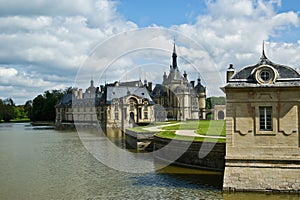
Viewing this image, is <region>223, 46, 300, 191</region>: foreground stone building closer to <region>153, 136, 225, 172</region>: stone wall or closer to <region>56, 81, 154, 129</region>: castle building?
<region>153, 136, 225, 172</region>: stone wall

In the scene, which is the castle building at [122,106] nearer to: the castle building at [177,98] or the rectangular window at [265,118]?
the castle building at [177,98]

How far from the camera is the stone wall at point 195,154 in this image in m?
18.0

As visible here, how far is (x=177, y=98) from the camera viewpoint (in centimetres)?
8050

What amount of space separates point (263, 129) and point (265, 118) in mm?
403

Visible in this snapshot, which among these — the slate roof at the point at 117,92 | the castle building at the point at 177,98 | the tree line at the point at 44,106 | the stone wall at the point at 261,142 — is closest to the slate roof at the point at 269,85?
the stone wall at the point at 261,142

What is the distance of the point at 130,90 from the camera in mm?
72125

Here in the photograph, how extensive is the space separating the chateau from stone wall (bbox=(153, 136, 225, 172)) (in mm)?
41999

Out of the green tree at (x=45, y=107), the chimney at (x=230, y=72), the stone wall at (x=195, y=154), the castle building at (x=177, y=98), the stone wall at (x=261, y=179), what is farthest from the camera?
the green tree at (x=45, y=107)

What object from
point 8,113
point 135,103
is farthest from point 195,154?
point 8,113

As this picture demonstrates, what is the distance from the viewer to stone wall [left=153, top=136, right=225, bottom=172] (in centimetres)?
1802

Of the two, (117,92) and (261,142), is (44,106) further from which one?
(261,142)

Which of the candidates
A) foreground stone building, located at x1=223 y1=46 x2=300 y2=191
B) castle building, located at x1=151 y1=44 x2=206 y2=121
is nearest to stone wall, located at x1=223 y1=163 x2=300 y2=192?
foreground stone building, located at x1=223 y1=46 x2=300 y2=191

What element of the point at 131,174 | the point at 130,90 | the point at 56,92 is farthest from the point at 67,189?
the point at 56,92

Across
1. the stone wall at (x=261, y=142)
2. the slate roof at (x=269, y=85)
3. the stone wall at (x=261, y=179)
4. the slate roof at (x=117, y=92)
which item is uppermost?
the slate roof at (x=117, y=92)
